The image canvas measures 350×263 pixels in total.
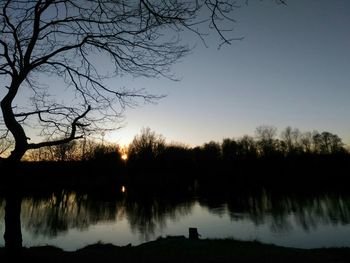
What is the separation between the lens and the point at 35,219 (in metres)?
33.0

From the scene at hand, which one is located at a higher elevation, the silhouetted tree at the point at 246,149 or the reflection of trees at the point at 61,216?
the silhouetted tree at the point at 246,149

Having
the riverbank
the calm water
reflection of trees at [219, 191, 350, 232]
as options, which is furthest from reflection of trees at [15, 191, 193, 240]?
the riverbank

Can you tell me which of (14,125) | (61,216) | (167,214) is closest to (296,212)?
(167,214)

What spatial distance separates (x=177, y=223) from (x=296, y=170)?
64517 mm

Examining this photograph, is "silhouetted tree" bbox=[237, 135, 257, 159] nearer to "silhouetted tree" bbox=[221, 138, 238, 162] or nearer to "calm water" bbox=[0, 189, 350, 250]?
"silhouetted tree" bbox=[221, 138, 238, 162]

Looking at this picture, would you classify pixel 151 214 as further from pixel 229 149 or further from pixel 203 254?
pixel 229 149

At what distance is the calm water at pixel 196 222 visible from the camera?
72.4 feet

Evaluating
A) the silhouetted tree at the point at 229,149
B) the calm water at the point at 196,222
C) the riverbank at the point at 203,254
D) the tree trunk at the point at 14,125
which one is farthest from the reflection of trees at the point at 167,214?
the silhouetted tree at the point at 229,149

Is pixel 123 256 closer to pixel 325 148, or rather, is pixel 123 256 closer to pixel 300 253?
pixel 300 253

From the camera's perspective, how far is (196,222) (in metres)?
28.7

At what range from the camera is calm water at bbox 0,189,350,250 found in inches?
869

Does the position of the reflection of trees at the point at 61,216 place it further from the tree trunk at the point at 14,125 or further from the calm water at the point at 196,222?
the tree trunk at the point at 14,125

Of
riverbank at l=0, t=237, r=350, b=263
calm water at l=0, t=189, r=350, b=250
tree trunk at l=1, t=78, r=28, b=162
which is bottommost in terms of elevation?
riverbank at l=0, t=237, r=350, b=263

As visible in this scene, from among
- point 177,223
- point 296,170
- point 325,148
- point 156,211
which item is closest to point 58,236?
point 177,223
